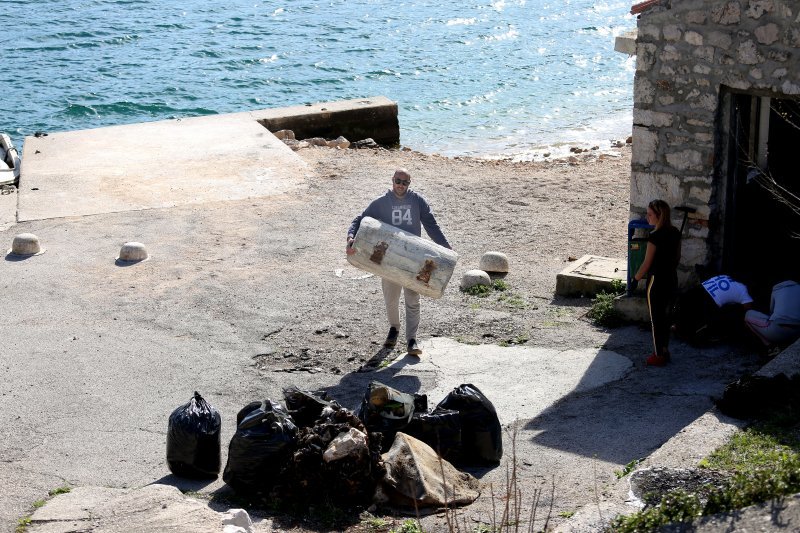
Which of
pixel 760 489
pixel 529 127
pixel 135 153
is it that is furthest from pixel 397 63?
pixel 760 489

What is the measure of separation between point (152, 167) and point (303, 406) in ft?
29.4

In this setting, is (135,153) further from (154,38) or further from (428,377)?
(154,38)

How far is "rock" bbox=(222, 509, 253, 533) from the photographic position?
21.3 ft

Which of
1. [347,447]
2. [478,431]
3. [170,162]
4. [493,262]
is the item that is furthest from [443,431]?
[170,162]

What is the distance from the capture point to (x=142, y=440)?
27.1 ft

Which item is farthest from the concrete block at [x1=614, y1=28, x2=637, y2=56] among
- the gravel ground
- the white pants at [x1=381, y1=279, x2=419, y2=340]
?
the white pants at [x1=381, y1=279, x2=419, y2=340]

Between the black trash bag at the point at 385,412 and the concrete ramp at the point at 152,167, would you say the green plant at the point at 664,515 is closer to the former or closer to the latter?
the black trash bag at the point at 385,412

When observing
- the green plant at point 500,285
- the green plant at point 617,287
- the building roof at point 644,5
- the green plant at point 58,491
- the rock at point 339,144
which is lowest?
the green plant at point 500,285

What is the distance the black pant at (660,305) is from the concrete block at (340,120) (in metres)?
10.7

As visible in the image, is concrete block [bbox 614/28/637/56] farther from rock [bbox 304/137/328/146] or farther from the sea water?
the sea water

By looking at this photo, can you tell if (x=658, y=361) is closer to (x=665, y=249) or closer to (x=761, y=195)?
(x=665, y=249)

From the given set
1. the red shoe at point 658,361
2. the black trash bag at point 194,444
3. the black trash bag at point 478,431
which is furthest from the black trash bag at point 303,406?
the red shoe at point 658,361

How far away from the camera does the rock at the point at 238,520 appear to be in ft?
21.3

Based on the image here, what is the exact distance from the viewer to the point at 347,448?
6.96m
